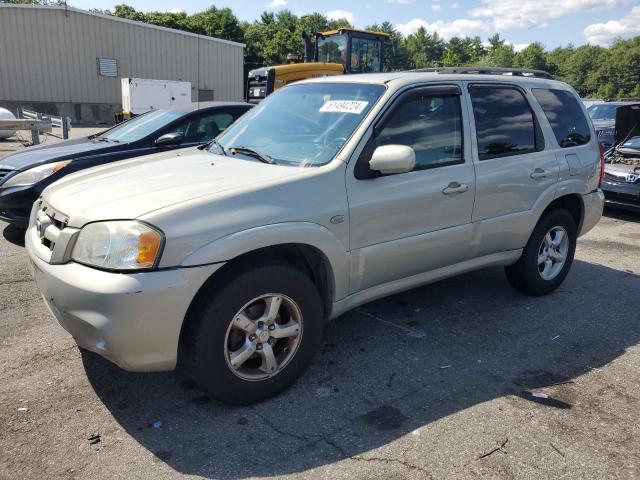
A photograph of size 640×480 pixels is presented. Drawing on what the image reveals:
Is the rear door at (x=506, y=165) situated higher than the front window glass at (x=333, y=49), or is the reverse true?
the front window glass at (x=333, y=49)

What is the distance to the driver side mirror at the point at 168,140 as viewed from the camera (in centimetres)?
650

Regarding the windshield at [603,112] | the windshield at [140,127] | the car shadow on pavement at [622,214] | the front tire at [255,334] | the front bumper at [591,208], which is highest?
the windshield at [603,112]

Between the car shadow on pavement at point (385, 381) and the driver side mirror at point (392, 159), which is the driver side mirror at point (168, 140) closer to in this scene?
the car shadow on pavement at point (385, 381)

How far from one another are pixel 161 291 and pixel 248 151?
141cm

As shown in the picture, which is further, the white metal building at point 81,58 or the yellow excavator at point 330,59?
the white metal building at point 81,58

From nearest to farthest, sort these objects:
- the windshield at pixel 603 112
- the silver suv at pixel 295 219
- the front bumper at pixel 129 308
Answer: the front bumper at pixel 129 308
the silver suv at pixel 295 219
the windshield at pixel 603 112

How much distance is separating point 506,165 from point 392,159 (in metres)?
1.41

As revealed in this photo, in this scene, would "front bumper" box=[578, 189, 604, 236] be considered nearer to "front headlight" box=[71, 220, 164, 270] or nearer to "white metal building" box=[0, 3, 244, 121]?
"front headlight" box=[71, 220, 164, 270]

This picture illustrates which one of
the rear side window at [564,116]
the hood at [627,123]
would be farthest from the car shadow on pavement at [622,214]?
the rear side window at [564,116]

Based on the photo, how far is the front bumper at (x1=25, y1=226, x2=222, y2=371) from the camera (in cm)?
253

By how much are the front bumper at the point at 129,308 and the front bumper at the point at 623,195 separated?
304 inches

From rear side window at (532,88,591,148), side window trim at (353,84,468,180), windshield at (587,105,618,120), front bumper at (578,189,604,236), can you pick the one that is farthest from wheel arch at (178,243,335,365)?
windshield at (587,105,618,120)

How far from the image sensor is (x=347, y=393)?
322 centimetres

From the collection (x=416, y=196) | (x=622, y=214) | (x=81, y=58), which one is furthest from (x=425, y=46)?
(x=416, y=196)
